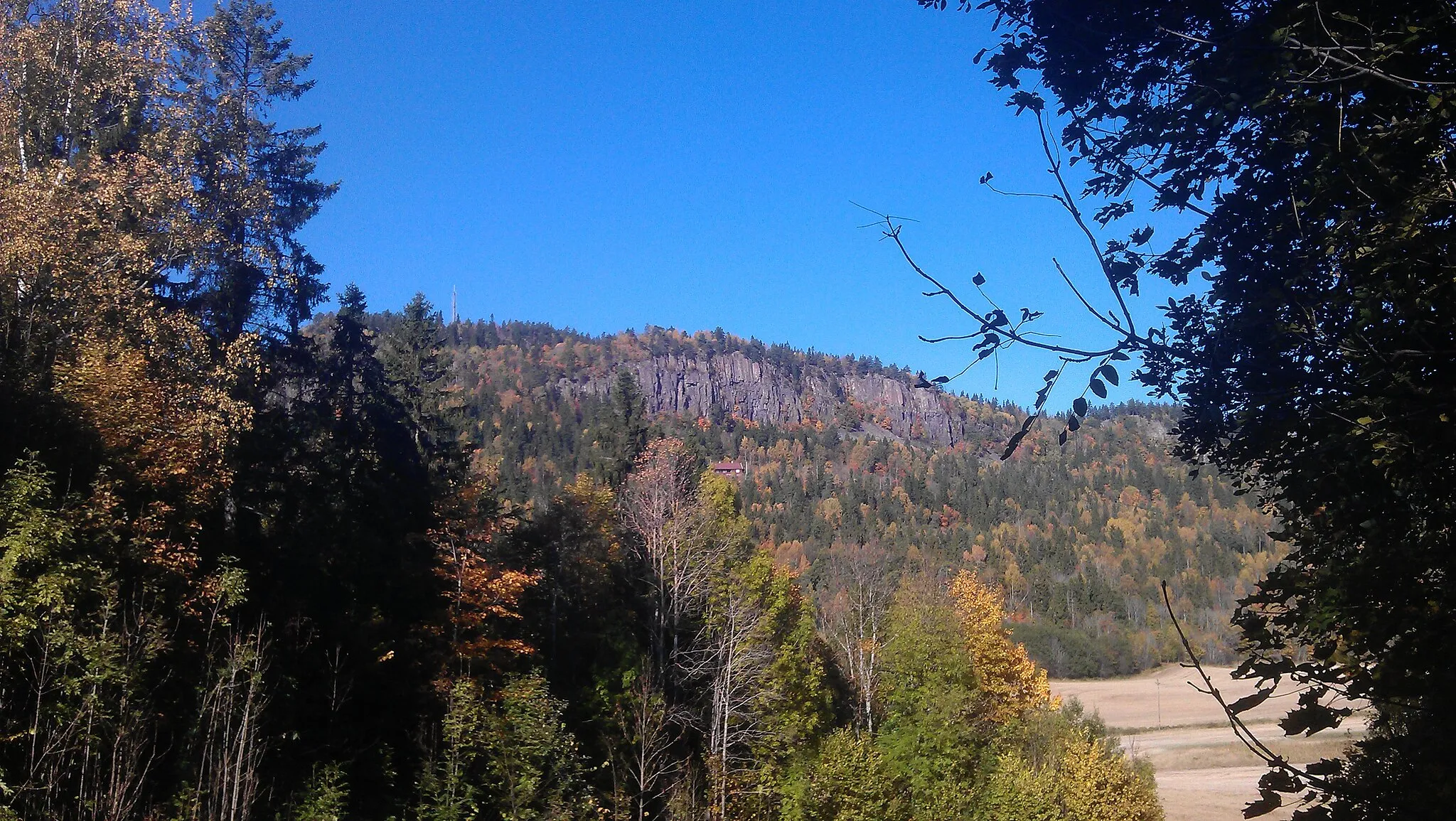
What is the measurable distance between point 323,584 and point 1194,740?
52.7 metres

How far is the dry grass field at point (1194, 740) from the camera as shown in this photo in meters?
36.9

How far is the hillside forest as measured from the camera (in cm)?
1212

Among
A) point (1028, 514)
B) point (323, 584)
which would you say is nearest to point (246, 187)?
point (323, 584)

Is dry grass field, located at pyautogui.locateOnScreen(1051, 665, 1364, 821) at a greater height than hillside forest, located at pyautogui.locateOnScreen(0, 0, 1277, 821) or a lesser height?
lesser

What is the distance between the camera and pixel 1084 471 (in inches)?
6388

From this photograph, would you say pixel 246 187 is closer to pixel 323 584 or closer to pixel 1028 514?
pixel 323 584

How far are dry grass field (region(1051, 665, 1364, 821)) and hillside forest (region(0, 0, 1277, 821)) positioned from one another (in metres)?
5.54

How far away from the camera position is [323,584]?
70.1ft

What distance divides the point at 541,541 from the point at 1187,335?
28208mm

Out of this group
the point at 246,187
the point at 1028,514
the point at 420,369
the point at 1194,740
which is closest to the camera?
the point at 246,187

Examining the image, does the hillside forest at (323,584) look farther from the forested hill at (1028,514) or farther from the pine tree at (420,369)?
the forested hill at (1028,514)

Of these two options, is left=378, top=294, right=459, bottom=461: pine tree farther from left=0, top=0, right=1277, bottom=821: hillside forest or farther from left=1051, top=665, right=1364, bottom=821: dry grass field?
left=1051, top=665, right=1364, bottom=821: dry grass field

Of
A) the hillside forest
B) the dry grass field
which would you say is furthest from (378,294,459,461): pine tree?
the dry grass field

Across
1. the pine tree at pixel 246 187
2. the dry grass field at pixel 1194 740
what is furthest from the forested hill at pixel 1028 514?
the pine tree at pixel 246 187
